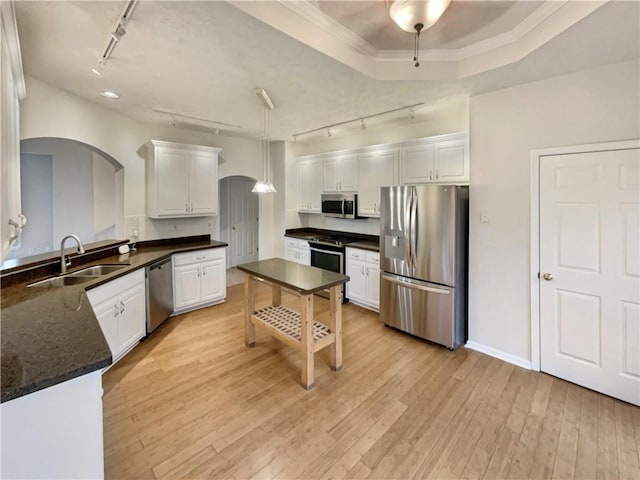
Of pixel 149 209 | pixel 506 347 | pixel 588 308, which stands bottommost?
pixel 506 347

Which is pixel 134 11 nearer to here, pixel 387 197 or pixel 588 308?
pixel 387 197

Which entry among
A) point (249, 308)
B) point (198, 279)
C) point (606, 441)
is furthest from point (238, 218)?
point (606, 441)

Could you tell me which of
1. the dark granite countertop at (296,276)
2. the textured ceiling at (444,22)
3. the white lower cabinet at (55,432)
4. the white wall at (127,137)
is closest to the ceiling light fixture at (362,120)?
the textured ceiling at (444,22)

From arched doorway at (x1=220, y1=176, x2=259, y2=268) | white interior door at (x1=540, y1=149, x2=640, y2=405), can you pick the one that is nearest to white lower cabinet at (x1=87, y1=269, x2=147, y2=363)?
arched doorway at (x1=220, y1=176, x2=259, y2=268)

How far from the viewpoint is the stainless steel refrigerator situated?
3148mm

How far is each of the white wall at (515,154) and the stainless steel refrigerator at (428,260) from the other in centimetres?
17

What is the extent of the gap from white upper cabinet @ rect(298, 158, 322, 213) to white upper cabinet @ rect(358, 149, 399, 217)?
955 mm

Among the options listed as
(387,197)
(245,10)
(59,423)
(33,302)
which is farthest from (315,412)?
(245,10)

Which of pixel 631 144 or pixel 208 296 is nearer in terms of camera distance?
pixel 631 144

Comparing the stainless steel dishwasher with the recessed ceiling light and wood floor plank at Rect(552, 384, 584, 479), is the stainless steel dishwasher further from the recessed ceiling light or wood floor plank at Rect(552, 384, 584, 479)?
wood floor plank at Rect(552, 384, 584, 479)

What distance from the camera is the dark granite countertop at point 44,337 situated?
99 cm

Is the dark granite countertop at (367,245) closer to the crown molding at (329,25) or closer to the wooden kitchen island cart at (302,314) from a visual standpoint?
the wooden kitchen island cart at (302,314)

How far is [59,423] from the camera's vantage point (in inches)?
40.0

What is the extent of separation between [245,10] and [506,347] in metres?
3.62
